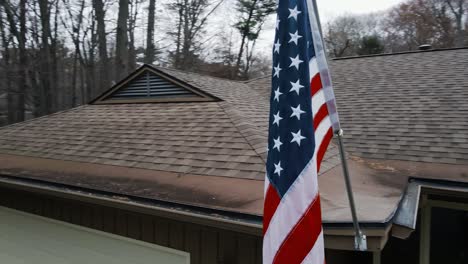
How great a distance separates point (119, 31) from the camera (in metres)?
14.6

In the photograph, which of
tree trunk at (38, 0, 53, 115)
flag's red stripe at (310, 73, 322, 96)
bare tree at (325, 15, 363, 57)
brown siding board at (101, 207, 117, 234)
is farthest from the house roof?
bare tree at (325, 15, 363, 57)

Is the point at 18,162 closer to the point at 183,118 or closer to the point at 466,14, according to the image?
the point at 183,118

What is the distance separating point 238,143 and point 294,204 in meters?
2.70

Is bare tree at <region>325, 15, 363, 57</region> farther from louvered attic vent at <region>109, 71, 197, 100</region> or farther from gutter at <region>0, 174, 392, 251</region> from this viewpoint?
gutter at <region>0, 174, 392, 251</region>

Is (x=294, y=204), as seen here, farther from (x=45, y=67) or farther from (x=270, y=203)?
(x=45, y=67)

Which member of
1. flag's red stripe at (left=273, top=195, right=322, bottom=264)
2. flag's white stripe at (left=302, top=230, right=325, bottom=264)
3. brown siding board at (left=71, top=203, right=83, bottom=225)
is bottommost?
brown siding board at (left=71, top=203, right=83, bottom=225)

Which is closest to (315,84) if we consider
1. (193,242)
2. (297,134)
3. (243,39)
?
(297,134)

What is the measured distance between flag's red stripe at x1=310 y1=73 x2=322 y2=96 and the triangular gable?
4603 millimetres

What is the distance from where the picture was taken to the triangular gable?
293 inches

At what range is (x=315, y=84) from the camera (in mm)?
2490

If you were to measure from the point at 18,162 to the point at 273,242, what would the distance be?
5155 mm

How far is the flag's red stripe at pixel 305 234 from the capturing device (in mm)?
2379

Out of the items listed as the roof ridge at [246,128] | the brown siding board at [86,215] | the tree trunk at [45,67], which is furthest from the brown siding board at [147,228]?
the tree trunk at [45,67]

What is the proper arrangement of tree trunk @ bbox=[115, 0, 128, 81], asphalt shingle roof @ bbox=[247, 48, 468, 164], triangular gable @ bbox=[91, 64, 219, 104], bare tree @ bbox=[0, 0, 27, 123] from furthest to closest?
bare tree @ bbox=[0, 0, 27, 123]
tree trunk @ bbox=[115, 0, 128, 81]
triangular gable @ bbox=[91, 64, 219, 104]
asphalt shingle roof @ bbox=[247, 48, 468, 164]
